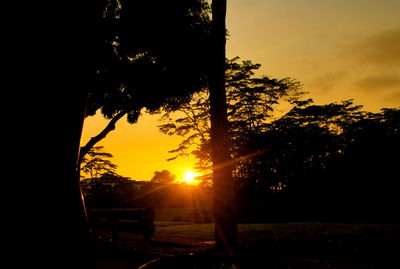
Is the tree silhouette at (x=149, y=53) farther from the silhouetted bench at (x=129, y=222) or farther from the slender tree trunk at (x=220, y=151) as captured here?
the silhouetted bench at (x=129, y=222)

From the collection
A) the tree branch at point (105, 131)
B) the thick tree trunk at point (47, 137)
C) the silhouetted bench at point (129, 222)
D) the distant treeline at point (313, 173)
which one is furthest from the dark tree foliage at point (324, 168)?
the thick tree trunk at point (47, 137)

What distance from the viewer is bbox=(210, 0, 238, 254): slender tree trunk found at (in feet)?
16.4

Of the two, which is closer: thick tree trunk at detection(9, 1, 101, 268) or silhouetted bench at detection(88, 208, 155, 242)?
thick tree trunk at detection(9, 1, 101, 268)

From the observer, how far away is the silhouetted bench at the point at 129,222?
318 inches

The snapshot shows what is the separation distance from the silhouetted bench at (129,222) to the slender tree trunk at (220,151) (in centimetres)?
360

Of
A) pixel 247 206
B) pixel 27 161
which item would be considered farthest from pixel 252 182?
pixel 27 161

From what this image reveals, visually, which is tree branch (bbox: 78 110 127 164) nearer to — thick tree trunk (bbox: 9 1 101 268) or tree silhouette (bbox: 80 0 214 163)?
tree silhouette (bbox: 80 0 214 163)

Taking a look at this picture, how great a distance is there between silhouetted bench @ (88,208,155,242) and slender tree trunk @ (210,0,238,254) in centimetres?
360

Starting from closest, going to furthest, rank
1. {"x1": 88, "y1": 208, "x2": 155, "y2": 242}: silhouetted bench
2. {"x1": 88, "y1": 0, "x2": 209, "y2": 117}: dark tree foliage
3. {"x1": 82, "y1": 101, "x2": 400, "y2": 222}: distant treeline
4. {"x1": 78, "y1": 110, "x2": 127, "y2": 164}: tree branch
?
{"x1": 88, "y1": 0, "x2": 209, "y2": 117}: dark tree foliage
{"x1": 88, "y1": 208, "x2": 155, "y2": 242}: silhouetted bench
{"x1": 78, "y1": 110, "x2": 127, "y2": 164}: tree branch
{"x1": 82, "y1": 101, "x2": 400, "y2": 222}: distant treeline

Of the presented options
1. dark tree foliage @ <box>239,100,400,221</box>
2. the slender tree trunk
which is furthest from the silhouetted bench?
dark tree foliage @ <box>239,100,400,221</box>

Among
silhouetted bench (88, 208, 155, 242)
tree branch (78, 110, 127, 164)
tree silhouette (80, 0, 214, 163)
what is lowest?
silhouetted bench (88, 208, 155, 242)

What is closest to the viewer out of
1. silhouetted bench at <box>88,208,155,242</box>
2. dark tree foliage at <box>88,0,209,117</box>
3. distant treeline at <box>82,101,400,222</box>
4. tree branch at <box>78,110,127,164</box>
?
dark tree foliage at <box>88,0,209,117</box>

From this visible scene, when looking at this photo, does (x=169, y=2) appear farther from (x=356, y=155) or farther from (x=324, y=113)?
(x=324, y=113)

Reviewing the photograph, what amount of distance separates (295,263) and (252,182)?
19674 mm
